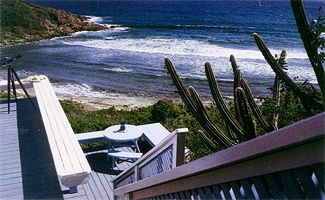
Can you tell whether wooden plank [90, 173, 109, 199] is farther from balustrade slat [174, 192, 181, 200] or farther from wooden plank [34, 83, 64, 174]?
balustrade slat [174, 192, 181, 200]

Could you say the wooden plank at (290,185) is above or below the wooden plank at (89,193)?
above

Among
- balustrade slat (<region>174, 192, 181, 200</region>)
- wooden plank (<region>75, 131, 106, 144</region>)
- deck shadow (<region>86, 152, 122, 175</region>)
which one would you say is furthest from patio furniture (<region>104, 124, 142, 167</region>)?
balustrade slat (<region>174, 192, 181, 200</region>)

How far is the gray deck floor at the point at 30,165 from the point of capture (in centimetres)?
548

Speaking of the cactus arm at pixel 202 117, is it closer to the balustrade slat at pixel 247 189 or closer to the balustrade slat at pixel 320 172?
the balustrade slat at pixel 247 189

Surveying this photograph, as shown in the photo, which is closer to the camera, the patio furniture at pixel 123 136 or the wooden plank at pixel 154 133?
the patio furniture at pixel 123 136

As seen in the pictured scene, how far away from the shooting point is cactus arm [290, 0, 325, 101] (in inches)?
122

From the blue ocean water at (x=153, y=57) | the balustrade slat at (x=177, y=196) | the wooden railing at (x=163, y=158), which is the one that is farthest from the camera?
the blue ocean water at (x=153, y=57)

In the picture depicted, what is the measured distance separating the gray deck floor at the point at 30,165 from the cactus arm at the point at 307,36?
3707 millimetres

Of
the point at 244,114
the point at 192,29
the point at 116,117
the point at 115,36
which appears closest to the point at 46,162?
the point at 244,114

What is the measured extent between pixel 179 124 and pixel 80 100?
1105 cm

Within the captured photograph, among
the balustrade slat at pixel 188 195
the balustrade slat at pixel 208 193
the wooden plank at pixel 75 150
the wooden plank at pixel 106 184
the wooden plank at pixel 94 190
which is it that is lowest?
the wooden plank at pixel 106 184

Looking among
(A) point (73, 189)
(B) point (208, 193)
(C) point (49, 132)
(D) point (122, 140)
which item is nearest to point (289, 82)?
(B) point (208, 193)

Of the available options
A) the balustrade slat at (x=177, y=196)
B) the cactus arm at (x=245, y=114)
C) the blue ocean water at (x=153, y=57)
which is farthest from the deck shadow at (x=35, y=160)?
the blue ocean water at (x=153, y=57)

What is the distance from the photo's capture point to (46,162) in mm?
6324
